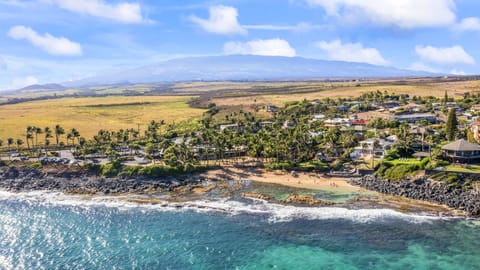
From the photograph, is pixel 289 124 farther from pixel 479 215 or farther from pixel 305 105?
pixel 479 215

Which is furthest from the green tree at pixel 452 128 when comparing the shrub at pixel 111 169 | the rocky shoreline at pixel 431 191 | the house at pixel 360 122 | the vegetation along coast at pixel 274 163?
the shrub at pixel 111 169

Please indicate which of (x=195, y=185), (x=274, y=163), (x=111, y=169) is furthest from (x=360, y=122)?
(x=111, y=169)

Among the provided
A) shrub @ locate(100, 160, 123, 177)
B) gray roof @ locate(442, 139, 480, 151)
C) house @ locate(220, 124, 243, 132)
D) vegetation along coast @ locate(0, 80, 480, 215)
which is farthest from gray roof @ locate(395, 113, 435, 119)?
shrub @ locate(100, 160, 123, 177)

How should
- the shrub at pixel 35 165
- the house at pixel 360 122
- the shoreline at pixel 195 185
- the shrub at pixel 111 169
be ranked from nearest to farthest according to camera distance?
1. the shoreline at pixel 195 185
2. the shrub at pixel 111 169
3. the shrub at pixel 35 165
4. the house at pixel 360 122

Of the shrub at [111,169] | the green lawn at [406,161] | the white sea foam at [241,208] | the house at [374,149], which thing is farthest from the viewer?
the house at [374,149]

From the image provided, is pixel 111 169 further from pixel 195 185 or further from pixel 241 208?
pixel 241 208

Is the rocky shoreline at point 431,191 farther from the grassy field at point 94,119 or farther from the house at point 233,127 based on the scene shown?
the grassy field at point 94,119

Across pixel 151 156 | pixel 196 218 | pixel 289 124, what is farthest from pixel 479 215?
pixel 289 124

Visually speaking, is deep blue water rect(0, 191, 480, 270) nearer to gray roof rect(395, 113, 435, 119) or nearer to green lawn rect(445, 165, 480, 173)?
green lawn rect(445, 165, 480, 173)
